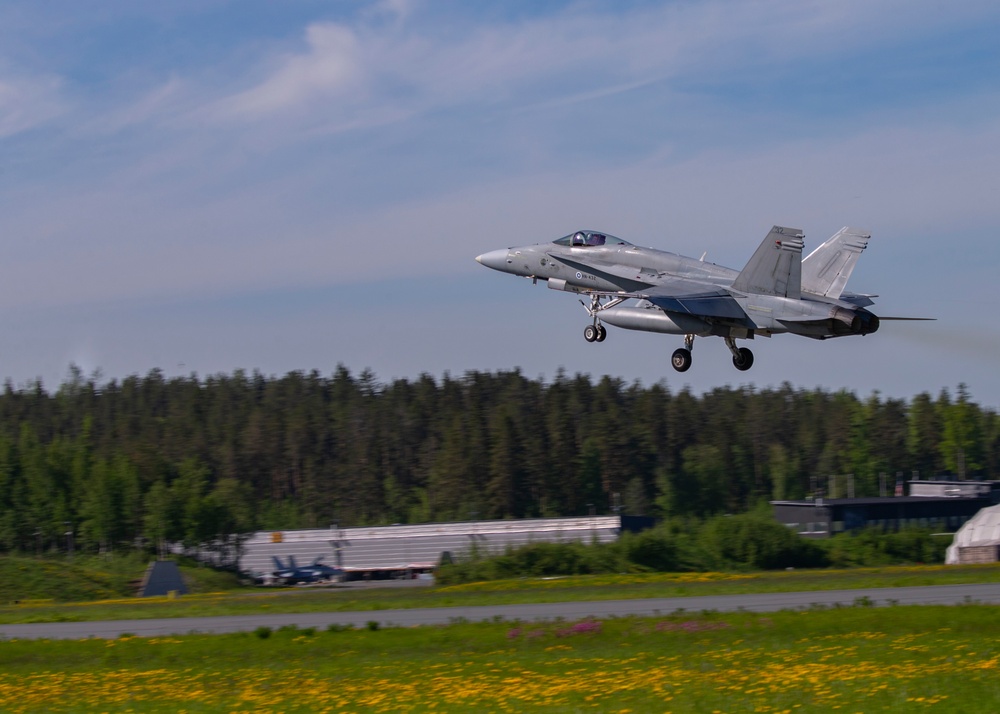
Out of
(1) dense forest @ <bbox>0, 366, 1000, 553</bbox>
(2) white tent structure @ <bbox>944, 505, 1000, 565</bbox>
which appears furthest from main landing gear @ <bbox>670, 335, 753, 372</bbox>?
(1) dense forest @ <bbox>0, 366, 1000, 553</bbox>

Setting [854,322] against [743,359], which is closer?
[854,322]

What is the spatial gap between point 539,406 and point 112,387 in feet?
268

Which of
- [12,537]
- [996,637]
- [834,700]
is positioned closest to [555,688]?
[834,700]

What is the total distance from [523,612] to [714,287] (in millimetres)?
10574

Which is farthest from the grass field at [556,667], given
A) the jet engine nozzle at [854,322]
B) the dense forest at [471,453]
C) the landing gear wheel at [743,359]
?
the dense forest at [471,453]

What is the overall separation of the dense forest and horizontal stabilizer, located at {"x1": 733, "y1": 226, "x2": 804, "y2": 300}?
73.2m

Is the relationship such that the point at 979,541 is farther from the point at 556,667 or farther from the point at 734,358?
the point at 556,667

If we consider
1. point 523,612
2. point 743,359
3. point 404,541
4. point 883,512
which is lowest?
point 523,612

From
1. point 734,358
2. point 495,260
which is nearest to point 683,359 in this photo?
point 734,358

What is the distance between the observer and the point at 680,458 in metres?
132

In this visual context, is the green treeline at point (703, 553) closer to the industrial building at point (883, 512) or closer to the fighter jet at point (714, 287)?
the industrial building at point (883, 512)

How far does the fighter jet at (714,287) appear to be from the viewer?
29172 millimetres

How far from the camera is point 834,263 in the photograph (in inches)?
1240

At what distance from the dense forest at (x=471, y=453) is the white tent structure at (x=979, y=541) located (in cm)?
5532
